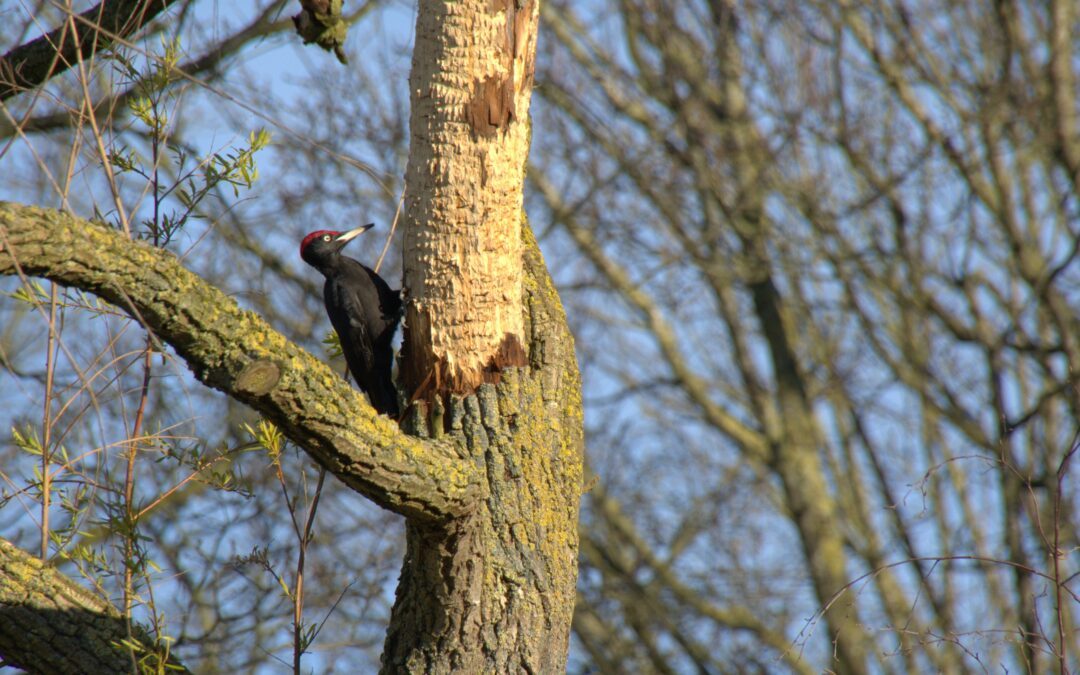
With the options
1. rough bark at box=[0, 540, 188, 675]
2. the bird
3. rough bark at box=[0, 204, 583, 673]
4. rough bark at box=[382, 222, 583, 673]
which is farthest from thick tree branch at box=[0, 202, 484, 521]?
the bird

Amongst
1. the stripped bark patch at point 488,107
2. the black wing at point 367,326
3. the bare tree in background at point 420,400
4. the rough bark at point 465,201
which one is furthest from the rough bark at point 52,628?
the stripped bark patch at point 488,107

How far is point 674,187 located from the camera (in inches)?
340

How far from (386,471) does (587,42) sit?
7.29 m

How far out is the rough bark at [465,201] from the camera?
10.3 ft

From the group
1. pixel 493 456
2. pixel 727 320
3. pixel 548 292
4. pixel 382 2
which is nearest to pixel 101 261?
pixel 493 456

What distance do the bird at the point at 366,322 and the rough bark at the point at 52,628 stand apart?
144cm

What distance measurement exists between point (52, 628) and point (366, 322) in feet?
6.44

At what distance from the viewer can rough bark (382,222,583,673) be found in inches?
114

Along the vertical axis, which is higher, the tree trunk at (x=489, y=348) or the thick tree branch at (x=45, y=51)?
the thick tree branch at (x=45, y=51)

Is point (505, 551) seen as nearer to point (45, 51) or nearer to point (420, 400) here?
point (420, 400)

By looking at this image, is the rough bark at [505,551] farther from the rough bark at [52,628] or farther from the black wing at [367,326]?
the black wing at [367,326]

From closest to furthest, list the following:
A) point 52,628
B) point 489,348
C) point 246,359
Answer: point 246,359 < point 52,628 < point 489,348

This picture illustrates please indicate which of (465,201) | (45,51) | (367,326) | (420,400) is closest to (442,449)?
(420,400)

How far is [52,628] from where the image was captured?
255 cm
